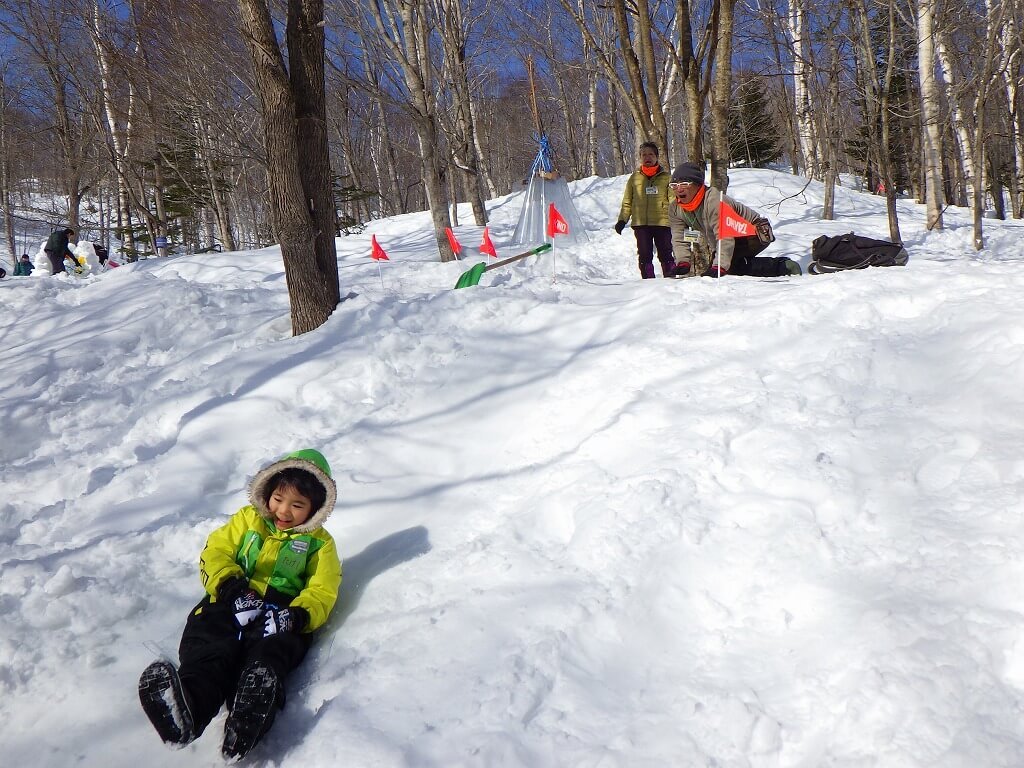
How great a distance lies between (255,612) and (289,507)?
18.7 inches

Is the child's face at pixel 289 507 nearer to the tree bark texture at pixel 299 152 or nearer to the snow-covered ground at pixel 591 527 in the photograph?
the snow-covered ground at pixel 591 527

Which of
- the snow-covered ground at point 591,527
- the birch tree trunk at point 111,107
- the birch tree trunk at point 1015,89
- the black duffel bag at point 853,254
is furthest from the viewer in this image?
the birch tree trunk at point 111,107

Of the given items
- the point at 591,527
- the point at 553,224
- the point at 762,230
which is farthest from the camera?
the point at 553,224

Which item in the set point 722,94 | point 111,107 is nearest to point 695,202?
point 722,94

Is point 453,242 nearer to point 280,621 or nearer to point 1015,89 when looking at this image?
point 280,621

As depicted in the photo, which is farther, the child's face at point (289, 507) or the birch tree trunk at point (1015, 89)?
the birch tree trunk at point (1015, 89)

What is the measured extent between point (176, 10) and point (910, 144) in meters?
23.5

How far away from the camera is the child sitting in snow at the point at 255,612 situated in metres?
2.07

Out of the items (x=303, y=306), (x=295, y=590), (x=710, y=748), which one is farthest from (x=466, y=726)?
(x=303, y=306)

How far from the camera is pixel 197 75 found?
11.5 metres

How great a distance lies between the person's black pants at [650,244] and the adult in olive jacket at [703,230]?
561 mm

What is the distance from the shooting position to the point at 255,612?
2605 mm

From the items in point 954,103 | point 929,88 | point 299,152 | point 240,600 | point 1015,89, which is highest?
point 1015,89

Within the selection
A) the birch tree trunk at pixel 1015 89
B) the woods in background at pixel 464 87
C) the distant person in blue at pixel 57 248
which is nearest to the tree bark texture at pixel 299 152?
the woods in background at pixel 464 87
